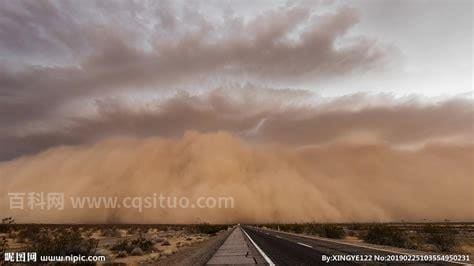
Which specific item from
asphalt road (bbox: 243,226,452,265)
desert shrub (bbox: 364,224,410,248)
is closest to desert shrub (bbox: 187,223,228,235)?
desert shrub (bbox: 364,224,410,248)

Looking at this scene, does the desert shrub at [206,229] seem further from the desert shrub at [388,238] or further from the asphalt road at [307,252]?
the asphalt road at [307,252]

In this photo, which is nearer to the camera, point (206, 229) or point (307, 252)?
point (307, 252)

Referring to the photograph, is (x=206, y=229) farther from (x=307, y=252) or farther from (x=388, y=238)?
(x=307, y=252)

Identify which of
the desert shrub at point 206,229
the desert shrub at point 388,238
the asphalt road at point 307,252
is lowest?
the desert shrub at point 206,229

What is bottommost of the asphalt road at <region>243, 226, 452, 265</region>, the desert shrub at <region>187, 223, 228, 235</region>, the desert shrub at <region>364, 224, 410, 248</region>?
the desert shrub at <region>187, 223, 228, 235</region>

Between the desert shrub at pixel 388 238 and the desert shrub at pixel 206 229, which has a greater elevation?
the desert shrub at pixel 388 238

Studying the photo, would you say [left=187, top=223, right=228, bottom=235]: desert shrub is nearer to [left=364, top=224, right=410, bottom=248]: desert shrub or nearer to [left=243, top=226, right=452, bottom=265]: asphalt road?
[left=364, top=224, right=410, bottom=248]: desert shrub

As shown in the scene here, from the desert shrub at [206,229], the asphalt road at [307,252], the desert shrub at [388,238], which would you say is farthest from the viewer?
the desert shrub at [206,229]

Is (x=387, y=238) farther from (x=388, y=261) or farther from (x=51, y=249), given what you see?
(x=51, y=249)

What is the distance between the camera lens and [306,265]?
472 inches

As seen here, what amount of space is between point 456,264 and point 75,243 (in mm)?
17354

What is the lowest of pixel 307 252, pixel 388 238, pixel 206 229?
pixel 206 229

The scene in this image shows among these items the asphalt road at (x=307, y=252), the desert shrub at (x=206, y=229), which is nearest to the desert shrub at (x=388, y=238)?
the asphalt road at (x=307, y=252)

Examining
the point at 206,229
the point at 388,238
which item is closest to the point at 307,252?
the point at 388,238
